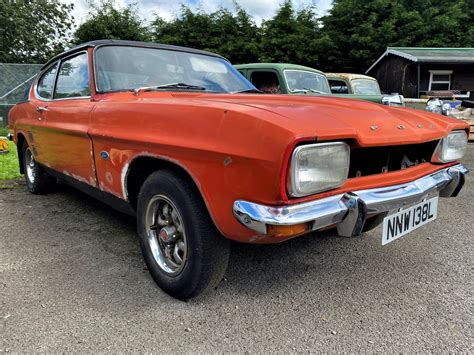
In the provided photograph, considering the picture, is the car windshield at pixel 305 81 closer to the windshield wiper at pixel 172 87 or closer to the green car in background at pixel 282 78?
the green car in background at pixel 282 78

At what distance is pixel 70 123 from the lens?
116 inches

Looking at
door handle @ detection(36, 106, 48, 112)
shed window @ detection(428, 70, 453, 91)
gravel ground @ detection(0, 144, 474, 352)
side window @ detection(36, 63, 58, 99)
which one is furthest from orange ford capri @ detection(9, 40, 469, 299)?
shed window @ detection(428, 70, 453, 91)

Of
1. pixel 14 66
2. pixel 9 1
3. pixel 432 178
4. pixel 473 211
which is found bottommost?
pixel 473 211

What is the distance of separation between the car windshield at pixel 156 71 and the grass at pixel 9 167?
141 inches

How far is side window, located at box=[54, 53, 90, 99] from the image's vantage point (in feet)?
9.74

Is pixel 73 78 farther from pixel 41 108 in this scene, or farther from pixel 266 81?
pixel 266 81

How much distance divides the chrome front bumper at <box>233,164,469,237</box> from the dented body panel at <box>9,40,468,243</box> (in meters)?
0.04

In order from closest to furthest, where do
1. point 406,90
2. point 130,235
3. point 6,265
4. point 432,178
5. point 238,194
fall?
point 238,194, point 432,178, point 6,265, point 130,235, point 406,90

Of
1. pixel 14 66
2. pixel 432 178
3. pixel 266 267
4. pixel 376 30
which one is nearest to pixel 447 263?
pixel 432 178

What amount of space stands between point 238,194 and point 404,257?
1718 millimetres

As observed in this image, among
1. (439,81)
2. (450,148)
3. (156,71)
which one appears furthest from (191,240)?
(439,81)

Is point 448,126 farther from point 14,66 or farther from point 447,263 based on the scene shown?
point 14,66

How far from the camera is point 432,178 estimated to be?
226 cm

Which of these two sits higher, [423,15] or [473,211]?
[423,15]
